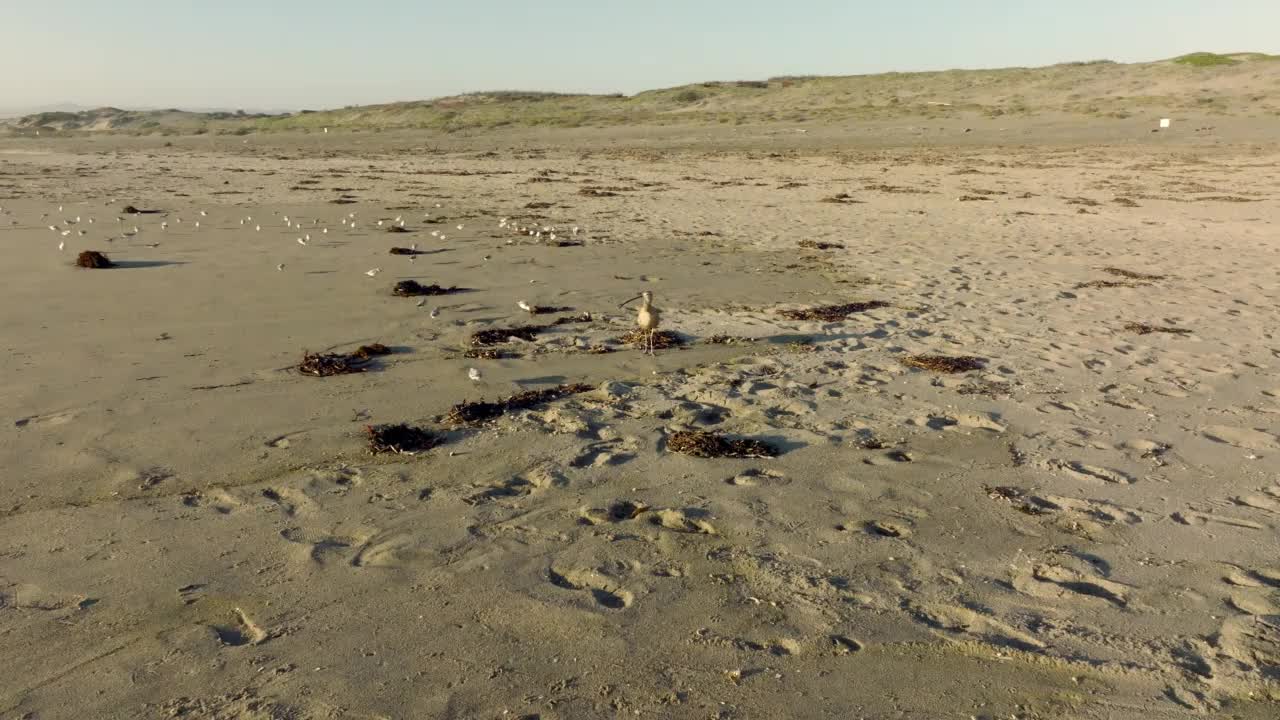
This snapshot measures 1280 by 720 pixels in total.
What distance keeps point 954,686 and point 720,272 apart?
28.3ft

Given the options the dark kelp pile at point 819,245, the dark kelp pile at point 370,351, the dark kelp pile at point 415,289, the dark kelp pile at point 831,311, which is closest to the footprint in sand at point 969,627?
the dark kelp pile at point 370,351

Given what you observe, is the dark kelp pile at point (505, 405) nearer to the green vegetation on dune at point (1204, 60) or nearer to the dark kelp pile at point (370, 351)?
the dark kelp pile at point (370, 351)

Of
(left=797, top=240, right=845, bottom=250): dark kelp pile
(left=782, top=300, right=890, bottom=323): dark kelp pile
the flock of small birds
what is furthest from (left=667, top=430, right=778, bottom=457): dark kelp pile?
(left=797, top=240, right=845, bottom=250): dark kelp pile

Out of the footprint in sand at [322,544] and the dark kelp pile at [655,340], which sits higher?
the dark kelp pile at [655,340]

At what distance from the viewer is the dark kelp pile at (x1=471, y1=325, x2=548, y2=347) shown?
836cm

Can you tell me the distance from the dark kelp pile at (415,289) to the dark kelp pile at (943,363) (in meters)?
5.07

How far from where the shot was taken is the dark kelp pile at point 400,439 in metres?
5.94

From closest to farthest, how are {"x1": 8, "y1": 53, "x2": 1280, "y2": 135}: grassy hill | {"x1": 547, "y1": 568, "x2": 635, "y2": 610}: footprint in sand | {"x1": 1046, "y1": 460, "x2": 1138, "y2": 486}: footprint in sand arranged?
1. {"x1": 547, "y1": 568, "x2": 635, "y2": 610}: footprint in sand
2. {"x1": 1046, "y1": 460, "x2": 1138, "y2": 486}: footprint in sand
3. {"x1": 8, "y1": 53, "x2": 1280, "y2": 135}: grassy hill

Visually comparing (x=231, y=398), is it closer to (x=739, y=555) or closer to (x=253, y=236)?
(x=739, y=555)

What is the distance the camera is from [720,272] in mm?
11977

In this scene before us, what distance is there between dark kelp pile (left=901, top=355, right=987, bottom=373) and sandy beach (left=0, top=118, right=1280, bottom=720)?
0.06 metres

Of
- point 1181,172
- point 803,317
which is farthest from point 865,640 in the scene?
point 1181,172

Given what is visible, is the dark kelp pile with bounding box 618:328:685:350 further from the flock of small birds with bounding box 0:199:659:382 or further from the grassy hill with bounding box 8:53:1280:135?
the grassy hill with bounding box 8:53:1280:135

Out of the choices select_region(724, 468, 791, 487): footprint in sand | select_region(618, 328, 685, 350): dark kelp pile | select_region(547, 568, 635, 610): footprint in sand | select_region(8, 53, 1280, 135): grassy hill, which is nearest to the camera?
select_region(547, 568, 635, 610): footprint in sand
